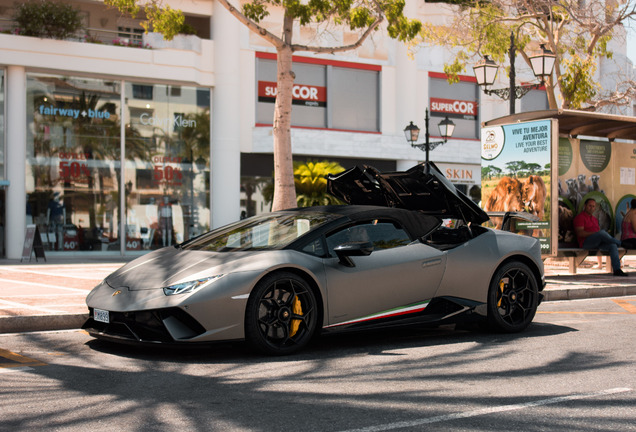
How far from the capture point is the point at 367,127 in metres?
28.5

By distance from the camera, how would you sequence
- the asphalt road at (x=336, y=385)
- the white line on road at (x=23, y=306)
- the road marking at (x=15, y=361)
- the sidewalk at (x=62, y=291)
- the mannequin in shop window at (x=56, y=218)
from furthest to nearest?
the mannequin in shop window at (x=56, y=218) < the white line on road at (x=23, y=306) < the sidewalk at (x=62, y=291) < the road marking at (x=15, y=361) < the asphalt road at (x=336, y=385)

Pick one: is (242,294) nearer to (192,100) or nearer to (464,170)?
(192,100)

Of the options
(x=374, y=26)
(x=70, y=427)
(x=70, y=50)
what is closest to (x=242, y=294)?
(x=70, y=427)

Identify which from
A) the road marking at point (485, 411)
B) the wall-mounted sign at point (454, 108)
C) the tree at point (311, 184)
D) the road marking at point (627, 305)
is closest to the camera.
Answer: the road marking at point (485, 411)

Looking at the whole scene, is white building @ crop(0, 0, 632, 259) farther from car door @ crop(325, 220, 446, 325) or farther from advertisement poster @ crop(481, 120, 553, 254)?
car door @ crop(325, 220, 446, 325)

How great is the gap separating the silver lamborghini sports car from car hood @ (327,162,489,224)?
0.02m

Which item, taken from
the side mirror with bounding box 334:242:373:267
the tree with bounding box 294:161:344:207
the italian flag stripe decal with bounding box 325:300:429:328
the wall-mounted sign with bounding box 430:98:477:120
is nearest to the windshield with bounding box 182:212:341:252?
the side mirror with bounding box 334:242:373:267

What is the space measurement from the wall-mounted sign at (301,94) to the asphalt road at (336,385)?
19979 millimetres

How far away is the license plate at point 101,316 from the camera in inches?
240

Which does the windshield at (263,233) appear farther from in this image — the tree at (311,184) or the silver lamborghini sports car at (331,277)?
the tree at (311,184)

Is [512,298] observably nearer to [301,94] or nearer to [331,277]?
[331,277]

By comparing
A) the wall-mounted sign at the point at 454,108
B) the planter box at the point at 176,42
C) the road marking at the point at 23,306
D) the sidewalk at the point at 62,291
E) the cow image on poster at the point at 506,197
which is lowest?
the sidewalk at the point at 62,291

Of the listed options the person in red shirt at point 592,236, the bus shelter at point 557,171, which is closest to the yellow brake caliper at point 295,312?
the bus shelter at point 557,171

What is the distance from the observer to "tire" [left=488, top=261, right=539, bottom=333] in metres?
7.48
